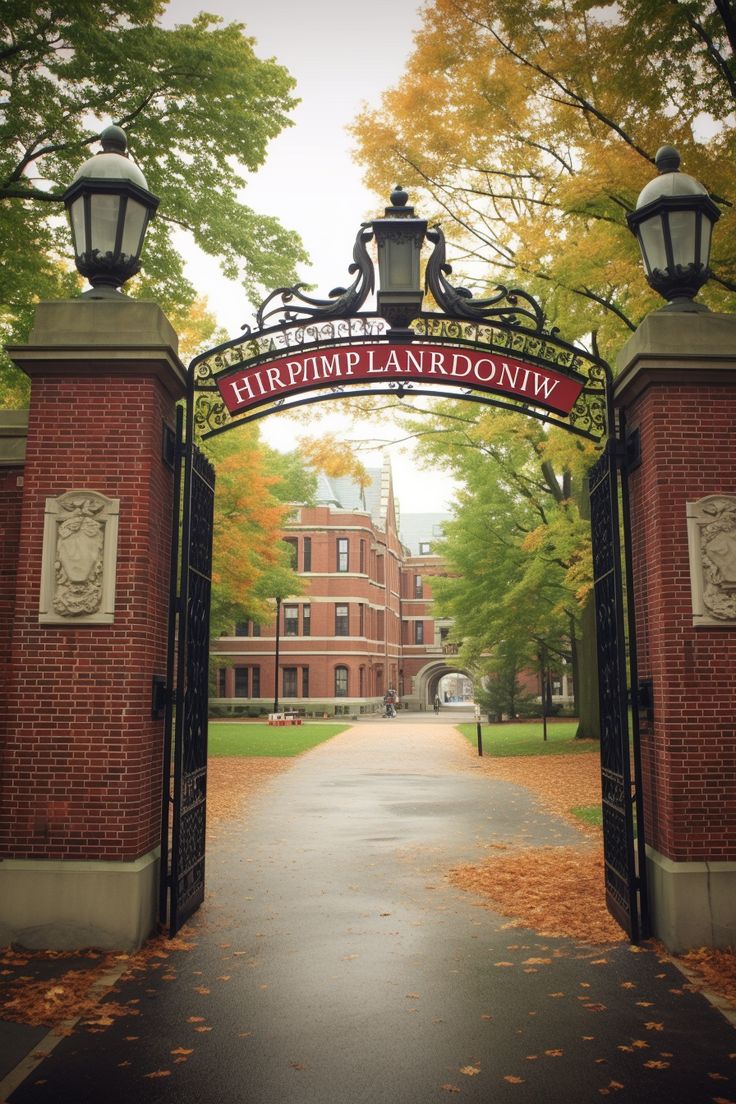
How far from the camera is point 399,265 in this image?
682cm

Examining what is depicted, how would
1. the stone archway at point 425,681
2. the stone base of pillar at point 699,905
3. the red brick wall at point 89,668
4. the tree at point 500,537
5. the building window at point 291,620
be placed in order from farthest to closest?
the stone archway at point 425,681 → the building window at point 291,620 → the tree at point 500,537 → the red brick wall at point 89,668 → the stone base of pillar at point 699,905

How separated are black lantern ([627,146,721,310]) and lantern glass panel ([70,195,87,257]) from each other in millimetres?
4281

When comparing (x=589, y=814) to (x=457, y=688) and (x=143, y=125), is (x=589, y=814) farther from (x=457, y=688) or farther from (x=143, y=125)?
(x=457, y=688)

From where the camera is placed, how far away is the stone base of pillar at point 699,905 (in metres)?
5.65

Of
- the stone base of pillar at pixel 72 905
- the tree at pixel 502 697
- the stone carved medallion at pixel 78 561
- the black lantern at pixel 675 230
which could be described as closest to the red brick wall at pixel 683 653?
the black lantern at pixel 675 230

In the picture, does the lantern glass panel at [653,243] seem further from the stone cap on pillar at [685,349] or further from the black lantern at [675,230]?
the stone cap on pillar at [685,349]

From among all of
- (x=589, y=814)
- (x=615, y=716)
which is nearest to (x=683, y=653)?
(x=615, y=716)

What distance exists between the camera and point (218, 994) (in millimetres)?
4949

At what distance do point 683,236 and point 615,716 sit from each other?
370cm

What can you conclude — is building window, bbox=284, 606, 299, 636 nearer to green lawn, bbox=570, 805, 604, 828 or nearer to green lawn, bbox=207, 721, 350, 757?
green lawn, bbox=207, 721, 350, 757

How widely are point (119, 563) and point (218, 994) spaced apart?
2.97 metres

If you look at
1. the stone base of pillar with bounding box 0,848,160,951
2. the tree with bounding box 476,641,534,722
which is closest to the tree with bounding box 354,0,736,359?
the stone base of pillar with bounding box 0,848,160,951

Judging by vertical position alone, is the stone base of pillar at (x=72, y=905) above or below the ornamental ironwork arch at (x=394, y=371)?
below

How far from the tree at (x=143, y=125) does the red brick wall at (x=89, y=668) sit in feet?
22.7
